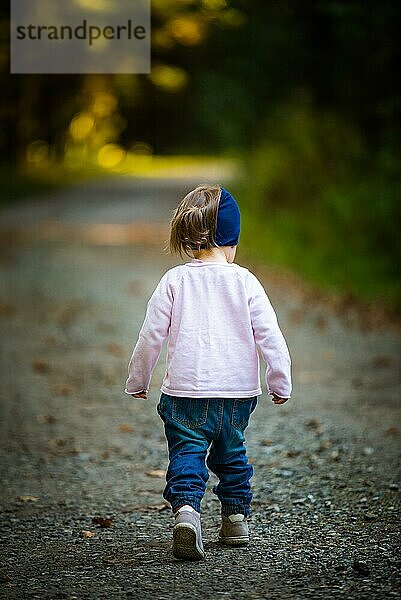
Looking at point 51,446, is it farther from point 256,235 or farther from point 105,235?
point 105,235

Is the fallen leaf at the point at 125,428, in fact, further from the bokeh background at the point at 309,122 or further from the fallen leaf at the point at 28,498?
the bokeh background at the point at 309,122

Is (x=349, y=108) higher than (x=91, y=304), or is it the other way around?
(x=349, y=108)

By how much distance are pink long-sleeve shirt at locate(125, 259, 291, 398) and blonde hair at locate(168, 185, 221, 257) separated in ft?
0.28

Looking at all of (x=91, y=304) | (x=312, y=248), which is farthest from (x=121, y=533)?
(x=312, y=248)

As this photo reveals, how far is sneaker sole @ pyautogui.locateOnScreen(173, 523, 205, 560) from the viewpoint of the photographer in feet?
12.9

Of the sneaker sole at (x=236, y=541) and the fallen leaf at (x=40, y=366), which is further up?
the fallen leaf at (x=40, y=366)

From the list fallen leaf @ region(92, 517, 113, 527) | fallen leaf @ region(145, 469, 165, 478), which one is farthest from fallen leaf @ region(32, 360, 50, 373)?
fallen leaf @ region(92, 517, 113, 527)

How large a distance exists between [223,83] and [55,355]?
9060mm

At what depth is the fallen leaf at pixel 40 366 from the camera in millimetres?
8445

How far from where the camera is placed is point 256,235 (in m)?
17.5

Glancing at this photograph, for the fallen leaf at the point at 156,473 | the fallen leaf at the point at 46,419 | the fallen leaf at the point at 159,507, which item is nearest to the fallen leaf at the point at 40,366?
the fallen leaf at the point at 46,419

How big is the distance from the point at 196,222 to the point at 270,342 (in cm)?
53

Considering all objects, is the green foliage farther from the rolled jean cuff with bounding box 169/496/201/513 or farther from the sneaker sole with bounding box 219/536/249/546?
the rolled jean cuff with bounding box 169/496/201/513

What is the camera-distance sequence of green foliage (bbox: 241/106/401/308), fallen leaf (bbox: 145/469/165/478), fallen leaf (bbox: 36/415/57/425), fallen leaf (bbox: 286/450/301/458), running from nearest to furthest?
1. fallen leaf (bbox: 145/469/165/478)
2. fallen leaf (bbox: 286/450/301/458)
3. fallen leaf (bbox: 36/415/57/425)
4. green foliage (bbox: 241/106/401/308)
